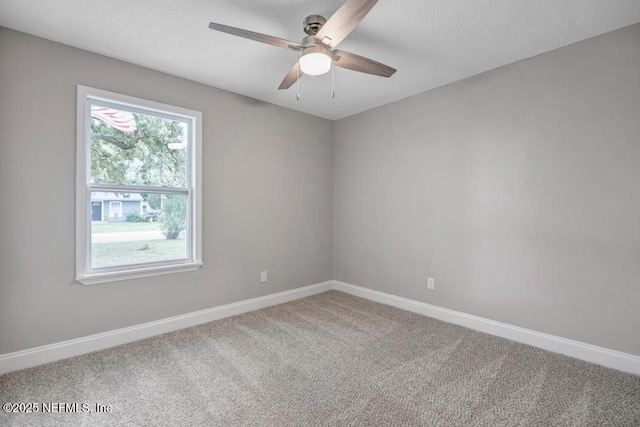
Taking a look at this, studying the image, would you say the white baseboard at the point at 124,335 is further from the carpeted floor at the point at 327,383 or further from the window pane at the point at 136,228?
the window pane at the point at 136,228

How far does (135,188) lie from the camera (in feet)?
9.07

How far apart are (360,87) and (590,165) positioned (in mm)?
2107

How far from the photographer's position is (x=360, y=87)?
3.21 m

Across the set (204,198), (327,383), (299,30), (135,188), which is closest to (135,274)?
(135,188)

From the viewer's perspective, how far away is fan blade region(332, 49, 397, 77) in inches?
78.6

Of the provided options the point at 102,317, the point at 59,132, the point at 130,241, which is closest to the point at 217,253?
the point at 130,241

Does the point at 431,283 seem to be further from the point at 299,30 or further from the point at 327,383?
the point at 299,30

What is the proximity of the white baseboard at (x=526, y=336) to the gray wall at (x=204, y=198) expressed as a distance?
1.34 meters

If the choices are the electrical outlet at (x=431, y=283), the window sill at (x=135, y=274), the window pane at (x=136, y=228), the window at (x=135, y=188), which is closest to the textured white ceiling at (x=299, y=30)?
the window at (x=135, y=188)

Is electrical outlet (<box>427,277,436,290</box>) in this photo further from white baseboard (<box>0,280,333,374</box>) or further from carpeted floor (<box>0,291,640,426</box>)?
white baseboard (<box>0,280,333,374</box>)

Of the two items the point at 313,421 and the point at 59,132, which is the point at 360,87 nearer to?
the point at 59,132

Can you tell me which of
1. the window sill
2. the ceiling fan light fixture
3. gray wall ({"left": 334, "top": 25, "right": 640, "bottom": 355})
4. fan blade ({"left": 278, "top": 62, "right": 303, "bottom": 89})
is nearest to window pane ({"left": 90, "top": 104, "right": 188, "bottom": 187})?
the window sill

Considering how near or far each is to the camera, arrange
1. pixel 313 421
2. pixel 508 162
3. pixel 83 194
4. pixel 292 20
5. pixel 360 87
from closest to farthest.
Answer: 1. pixel 313 421
2. pixel 292 20
3. pixel 83 194
4. pixel 508 162
5. pixel 360 87

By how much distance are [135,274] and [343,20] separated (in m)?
2.65
